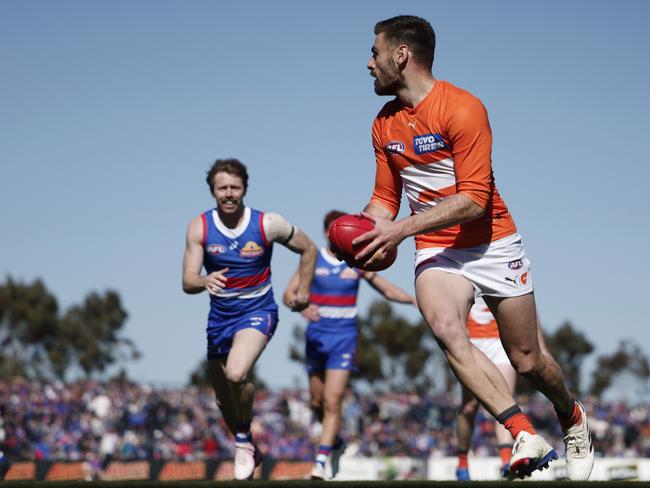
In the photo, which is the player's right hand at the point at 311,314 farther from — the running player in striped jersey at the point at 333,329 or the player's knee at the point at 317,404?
the player's knee at the point at 317,404

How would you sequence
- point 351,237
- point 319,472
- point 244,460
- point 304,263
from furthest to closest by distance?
1. point 319,472
2. point 304,263
3. point 244,460
4. point 351,237

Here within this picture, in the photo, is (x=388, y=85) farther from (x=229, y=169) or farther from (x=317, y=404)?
(x=317, y=404)

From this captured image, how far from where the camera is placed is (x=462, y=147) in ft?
20.5

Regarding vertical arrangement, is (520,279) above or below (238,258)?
below

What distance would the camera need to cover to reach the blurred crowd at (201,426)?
27531mm

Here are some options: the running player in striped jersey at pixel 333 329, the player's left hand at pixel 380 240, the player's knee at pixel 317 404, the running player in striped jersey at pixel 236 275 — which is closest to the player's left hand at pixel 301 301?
the running player in striped jersey at pixel 236 275

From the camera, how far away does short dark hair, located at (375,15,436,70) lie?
21.3 feet

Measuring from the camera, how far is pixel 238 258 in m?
9.63

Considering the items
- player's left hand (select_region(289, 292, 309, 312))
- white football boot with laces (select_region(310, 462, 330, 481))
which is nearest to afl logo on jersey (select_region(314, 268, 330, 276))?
white football boot with laces (select_region(310, 462, 330, 481))

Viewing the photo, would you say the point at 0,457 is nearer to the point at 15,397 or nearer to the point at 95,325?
the point at 15,397

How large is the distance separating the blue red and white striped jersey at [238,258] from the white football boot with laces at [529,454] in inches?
166

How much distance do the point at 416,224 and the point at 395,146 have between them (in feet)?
2.66

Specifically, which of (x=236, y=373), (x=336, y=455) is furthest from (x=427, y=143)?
(x=336, y=455)

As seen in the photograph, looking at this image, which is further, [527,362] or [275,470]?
[275,470]
